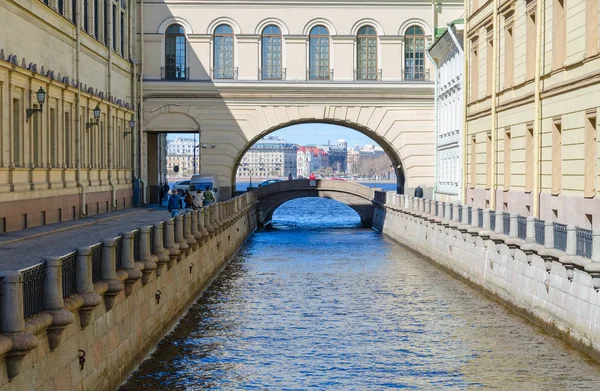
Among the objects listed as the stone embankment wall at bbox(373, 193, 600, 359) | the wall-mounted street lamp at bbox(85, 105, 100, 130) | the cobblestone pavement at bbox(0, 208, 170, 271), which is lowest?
the stone embankment wall at bbox(373, 193, 600, 359)

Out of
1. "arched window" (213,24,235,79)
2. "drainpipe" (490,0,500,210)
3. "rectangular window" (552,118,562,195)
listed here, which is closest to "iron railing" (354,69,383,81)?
"arched window" (213,24,235,79)

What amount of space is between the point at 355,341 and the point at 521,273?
4.40 metres

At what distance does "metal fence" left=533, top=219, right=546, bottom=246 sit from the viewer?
71.3 feet

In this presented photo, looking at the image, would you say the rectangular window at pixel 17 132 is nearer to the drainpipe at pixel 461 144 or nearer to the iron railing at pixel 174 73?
the drainpipe at pixel 461 144

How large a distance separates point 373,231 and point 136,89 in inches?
619

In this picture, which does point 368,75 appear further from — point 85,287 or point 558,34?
point 85,287

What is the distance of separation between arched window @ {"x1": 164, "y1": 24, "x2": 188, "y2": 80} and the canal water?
21.8m

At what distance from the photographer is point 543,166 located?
28.7 m

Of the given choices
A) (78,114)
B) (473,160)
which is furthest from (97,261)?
(473,160)

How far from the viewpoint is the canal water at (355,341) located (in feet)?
58.8

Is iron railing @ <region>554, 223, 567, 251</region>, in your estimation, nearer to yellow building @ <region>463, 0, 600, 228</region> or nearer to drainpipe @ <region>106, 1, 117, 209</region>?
yellow building @ <region>463, 0, 600, 228</region>

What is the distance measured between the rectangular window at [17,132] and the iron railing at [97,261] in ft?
53.0

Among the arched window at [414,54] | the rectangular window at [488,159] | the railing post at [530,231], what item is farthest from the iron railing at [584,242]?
the arched window at [414,54]

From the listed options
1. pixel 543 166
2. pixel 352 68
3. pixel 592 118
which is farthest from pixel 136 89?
pixel 592 118
